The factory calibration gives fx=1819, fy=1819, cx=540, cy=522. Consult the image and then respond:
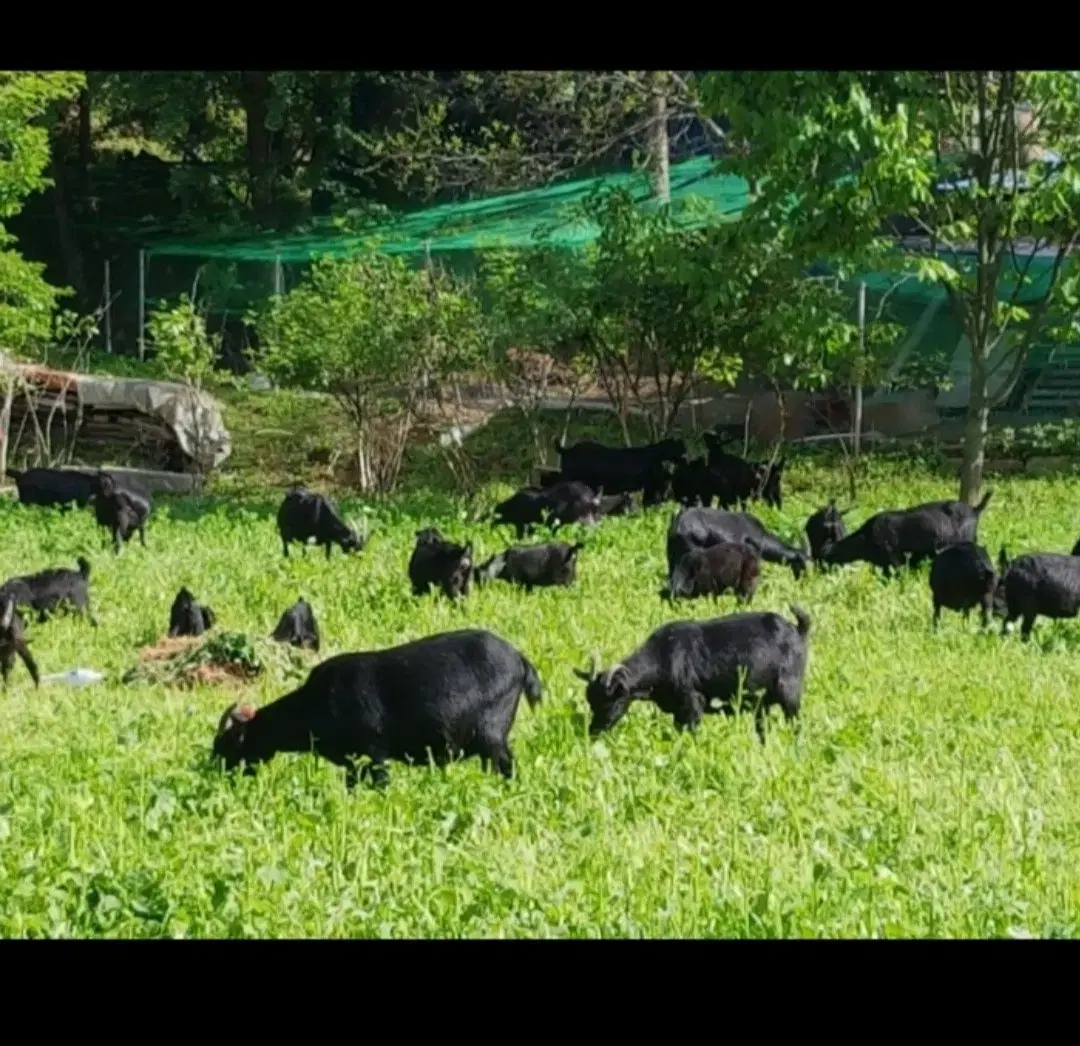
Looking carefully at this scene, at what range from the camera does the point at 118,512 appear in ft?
46.7

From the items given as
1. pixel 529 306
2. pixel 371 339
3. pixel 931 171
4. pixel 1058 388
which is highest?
pixel 931 171

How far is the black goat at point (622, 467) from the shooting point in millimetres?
16312

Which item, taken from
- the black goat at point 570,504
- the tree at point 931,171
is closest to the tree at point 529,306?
the tree at point 931,171

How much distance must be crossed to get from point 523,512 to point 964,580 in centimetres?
511

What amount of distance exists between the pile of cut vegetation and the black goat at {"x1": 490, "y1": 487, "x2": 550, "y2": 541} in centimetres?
501

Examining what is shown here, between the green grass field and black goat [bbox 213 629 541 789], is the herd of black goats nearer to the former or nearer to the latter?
black goat [bbox 213 629 541 789]

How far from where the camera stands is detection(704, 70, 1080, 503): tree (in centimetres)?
1206

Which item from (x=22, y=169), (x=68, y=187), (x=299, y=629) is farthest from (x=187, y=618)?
(x=68, y=187)

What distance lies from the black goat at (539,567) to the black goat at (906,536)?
1.75m

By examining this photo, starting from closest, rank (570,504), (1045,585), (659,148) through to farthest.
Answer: (1045,585), (570,504), (659,148)

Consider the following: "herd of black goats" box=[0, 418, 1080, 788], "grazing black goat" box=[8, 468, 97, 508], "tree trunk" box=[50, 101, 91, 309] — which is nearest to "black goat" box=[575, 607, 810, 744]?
"herd of black goats" box=[0, 418, 1080, 788]

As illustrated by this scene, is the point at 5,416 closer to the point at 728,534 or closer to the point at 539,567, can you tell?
the point at 539,567

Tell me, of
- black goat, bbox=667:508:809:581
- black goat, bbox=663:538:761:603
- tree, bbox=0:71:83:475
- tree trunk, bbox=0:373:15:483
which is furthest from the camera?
tree trunk, bbox=0:373:15:483
